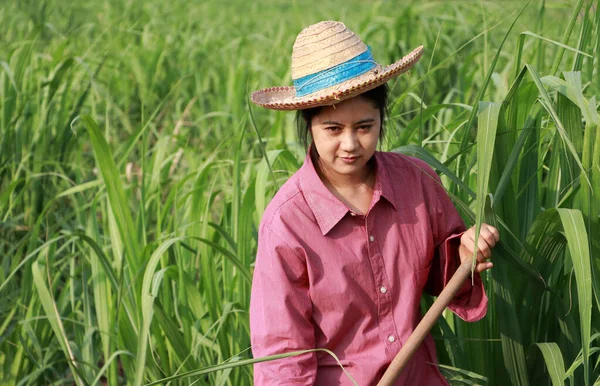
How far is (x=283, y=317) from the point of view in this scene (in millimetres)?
1536

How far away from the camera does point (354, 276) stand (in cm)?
157

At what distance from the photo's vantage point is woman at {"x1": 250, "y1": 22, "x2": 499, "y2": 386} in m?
1.54

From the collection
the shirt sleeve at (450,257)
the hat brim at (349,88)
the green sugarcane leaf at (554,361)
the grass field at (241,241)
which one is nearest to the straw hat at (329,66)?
the hat brim at (349,88)

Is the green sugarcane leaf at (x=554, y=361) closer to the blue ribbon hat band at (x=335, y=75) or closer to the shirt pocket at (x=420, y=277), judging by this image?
the shirt pocket at (x=420, y=277)

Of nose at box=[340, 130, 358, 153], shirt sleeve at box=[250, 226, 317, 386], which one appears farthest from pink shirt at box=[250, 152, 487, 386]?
nose at box=[340, 130, 358, 153]

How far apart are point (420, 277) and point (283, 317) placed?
252 mm

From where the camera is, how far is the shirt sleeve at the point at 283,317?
5.04 ft

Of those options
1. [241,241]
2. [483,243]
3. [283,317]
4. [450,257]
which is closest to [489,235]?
[483,243]

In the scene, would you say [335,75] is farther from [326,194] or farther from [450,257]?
[450,257]

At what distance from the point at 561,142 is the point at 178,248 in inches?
33.4

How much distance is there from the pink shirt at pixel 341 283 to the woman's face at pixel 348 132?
0.07m

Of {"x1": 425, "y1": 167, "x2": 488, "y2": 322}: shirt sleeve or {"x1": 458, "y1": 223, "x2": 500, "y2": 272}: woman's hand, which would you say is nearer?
{"x1": 458, "y1": 223, "x2": 500, "y2": 272}: woman's hand

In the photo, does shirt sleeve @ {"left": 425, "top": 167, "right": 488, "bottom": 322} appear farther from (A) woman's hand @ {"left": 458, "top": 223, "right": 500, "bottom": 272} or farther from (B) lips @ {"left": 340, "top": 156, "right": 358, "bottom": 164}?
(B) lips @ {"left": 340, "top": 156, "right": 358, "bottom": 164}

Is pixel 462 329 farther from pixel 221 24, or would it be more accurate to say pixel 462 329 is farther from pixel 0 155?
pixel 221 24
